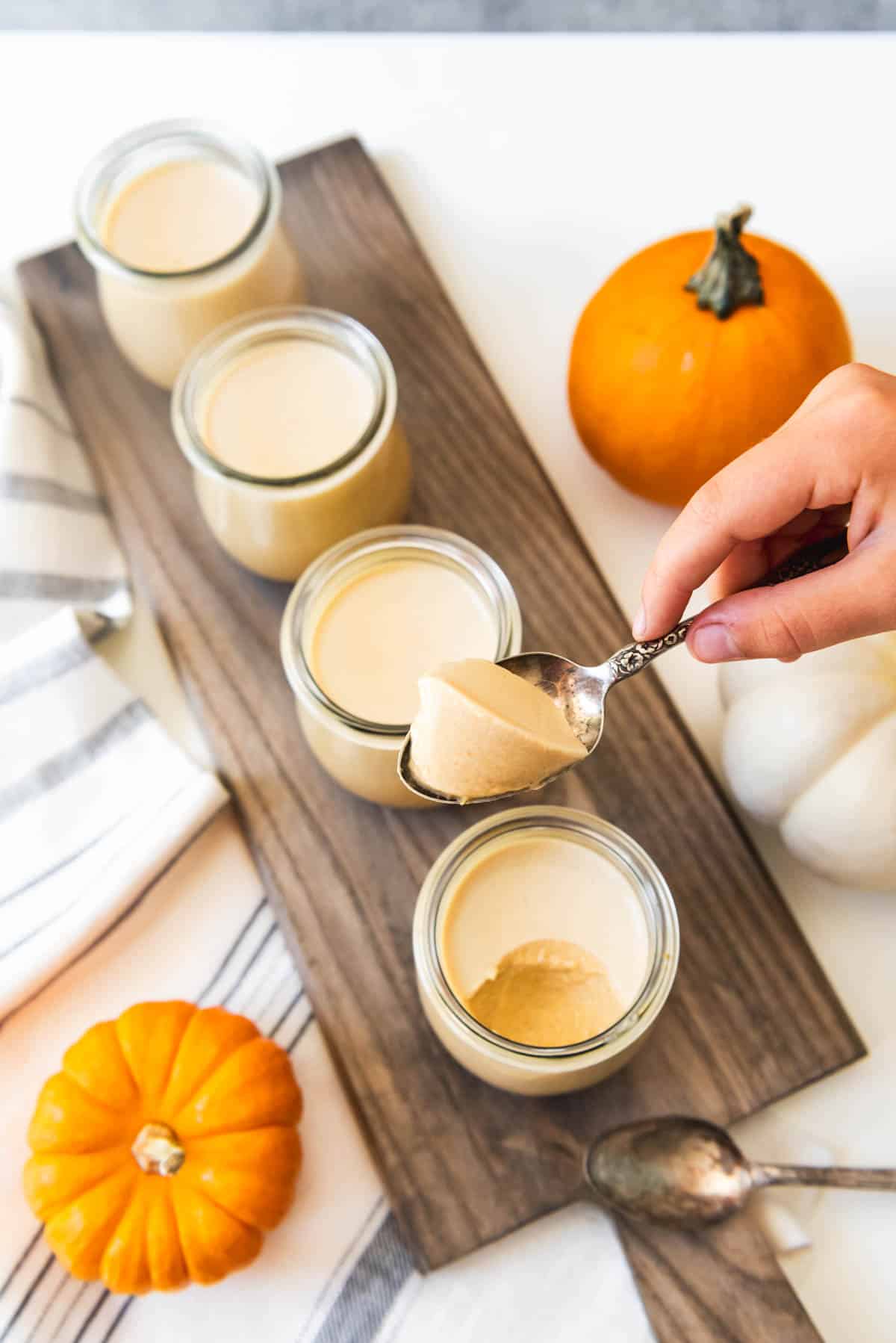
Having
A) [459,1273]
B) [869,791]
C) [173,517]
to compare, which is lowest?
[459,1273]

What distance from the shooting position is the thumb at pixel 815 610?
78 cm

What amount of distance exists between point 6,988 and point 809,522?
2.32ft

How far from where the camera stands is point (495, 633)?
1.01 m

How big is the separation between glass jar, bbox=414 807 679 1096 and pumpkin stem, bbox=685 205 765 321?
43cm

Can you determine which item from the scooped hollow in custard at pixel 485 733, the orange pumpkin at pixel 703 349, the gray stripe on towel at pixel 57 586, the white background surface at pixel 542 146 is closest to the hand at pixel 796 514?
the scooped hollow in custard at pixel 485 733

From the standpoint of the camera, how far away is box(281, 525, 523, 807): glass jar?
96 centimetres

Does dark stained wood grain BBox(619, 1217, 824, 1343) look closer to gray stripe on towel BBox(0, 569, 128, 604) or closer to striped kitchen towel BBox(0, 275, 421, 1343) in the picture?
striped kitchen towel BBox(0, 275, 421, 1343)

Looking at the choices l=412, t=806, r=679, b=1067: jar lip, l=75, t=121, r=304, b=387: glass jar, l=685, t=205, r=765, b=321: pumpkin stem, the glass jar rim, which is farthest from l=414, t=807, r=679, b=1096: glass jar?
l=75, t=121, r=304, b=387: glass jar

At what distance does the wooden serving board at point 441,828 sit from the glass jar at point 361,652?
7cm

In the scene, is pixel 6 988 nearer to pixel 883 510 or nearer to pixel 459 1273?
pixel 459 1273

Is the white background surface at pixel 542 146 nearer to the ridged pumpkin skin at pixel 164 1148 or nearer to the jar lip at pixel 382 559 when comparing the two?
the jar lip at pixel 382 559

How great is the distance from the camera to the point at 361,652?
1025 mm

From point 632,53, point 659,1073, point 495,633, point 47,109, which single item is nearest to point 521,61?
point 632,53


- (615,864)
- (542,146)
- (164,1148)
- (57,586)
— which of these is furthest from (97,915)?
(542,146)
